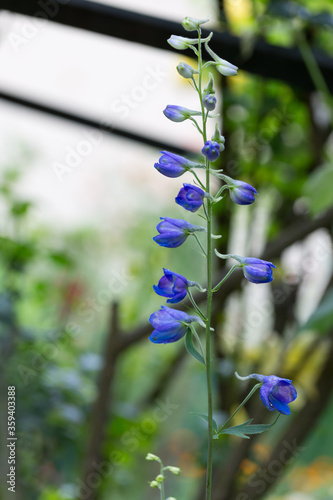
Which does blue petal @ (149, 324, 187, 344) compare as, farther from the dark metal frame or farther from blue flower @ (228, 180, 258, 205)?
the dark metal frame

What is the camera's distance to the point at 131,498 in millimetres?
2113

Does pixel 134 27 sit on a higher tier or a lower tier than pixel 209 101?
lower

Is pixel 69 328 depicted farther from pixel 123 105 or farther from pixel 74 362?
pixel 123 105

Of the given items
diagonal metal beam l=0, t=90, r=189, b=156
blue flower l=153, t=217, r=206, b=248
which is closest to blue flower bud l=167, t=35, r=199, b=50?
blue flower l=153, t=217, r=206, b=248

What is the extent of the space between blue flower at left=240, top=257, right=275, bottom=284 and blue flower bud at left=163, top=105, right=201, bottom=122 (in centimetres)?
10

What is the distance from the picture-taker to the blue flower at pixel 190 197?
34 centimetres

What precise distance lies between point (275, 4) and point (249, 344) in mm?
992

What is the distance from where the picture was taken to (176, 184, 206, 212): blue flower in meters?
0.34

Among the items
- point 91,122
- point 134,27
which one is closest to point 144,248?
point 91,122

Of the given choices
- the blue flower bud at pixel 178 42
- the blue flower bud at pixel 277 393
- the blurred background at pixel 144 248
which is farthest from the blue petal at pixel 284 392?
the blurred background at pixel 144 248

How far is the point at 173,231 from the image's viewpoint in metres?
0.36

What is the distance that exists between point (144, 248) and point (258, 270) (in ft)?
6.36

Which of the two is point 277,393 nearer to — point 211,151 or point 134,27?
point 211,151

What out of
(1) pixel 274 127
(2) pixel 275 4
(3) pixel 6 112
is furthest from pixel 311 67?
(3) pixel 6 112
